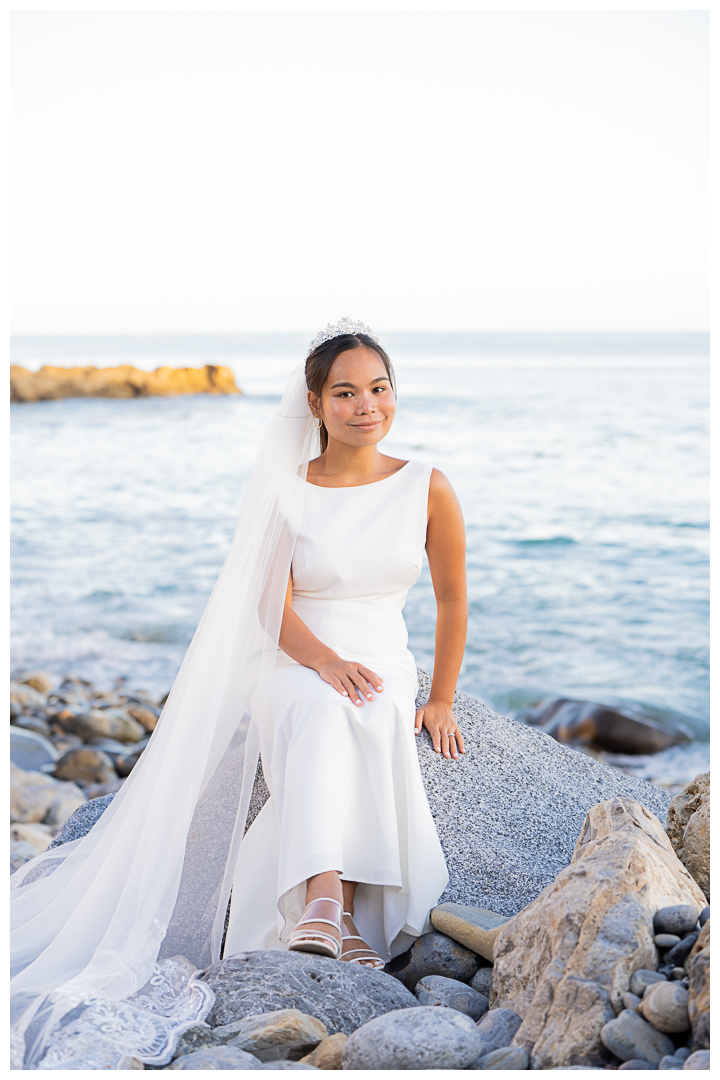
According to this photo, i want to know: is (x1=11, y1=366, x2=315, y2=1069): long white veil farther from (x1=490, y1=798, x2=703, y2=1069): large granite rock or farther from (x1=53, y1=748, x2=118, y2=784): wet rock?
(x1=53, y1=748, x2=118, y2=784): wet rock

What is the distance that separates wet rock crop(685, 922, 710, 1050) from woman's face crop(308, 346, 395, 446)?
7.50 feet

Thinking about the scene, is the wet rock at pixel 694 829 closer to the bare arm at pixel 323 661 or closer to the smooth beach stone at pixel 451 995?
the smooth beach stone at pixel 451 995

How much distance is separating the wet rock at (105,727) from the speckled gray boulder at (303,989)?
564 centimetres

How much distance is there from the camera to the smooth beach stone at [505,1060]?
2.03 m

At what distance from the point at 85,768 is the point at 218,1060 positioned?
5.42 meters

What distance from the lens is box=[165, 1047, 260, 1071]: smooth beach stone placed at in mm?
2070

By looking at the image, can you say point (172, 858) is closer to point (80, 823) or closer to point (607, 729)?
Answer: point (80, 823)

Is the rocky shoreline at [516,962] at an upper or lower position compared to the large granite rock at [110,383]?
lower

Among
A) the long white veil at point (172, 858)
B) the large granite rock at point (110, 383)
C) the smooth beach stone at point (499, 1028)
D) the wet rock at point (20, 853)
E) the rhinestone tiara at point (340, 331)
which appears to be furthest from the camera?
the large granite rock at point (110, 383)

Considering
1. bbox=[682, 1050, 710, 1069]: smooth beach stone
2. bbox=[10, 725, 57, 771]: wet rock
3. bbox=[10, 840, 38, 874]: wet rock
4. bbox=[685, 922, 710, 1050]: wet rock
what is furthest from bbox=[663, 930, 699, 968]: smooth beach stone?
bbox=[10, 725, 57, 771]: wet rock

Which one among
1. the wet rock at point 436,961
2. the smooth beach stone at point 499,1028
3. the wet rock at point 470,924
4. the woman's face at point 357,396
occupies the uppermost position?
the woman's face at point 357,396

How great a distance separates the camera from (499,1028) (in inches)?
88.6

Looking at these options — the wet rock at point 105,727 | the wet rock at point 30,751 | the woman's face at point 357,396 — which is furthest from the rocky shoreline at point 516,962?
the wet rock at point 105,727

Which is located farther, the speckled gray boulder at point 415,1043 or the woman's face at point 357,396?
the woman's face at point 357,396
